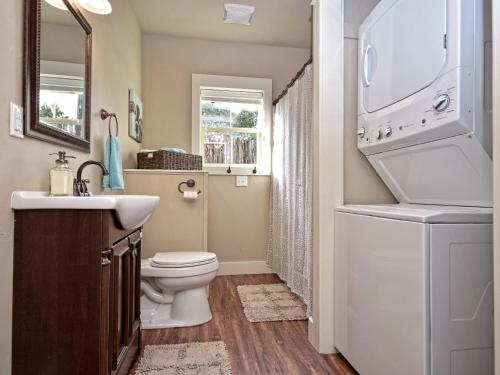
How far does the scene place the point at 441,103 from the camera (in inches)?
45.1

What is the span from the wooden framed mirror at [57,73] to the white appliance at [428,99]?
59.8 inches

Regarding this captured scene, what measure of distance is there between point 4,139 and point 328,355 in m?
1.78

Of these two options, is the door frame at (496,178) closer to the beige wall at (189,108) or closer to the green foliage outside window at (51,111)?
the green foliage outside window at (51,111)

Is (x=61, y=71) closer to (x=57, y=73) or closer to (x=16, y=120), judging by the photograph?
(x=57, y=73)

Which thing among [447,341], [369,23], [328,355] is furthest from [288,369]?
[369,23]

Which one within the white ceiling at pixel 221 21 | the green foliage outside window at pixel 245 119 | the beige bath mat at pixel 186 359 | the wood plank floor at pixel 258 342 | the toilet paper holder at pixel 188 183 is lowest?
the wood plank floor at pixel 258 342

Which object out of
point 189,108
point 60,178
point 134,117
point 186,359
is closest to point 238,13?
point 189,108

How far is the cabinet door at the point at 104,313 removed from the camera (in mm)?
1059

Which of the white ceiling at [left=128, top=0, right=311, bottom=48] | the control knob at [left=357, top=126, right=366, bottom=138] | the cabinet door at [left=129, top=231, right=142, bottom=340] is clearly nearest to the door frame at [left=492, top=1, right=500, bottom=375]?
the control knob at [left=357, top=126, right=366, bottom=138]

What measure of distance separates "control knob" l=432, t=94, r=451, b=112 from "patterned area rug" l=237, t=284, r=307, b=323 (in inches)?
64.8

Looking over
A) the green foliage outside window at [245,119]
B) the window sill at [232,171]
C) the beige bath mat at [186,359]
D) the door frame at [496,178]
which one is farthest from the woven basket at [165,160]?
the door frame at [496,178]

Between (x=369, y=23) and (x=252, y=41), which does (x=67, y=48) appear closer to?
(x=369, y=23)

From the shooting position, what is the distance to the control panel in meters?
1.08

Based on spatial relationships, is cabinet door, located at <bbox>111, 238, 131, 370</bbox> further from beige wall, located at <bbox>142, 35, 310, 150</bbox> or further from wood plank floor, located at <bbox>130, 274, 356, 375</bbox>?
beige wall, located at <bbox>142, 35, 310, 150</bbox>
